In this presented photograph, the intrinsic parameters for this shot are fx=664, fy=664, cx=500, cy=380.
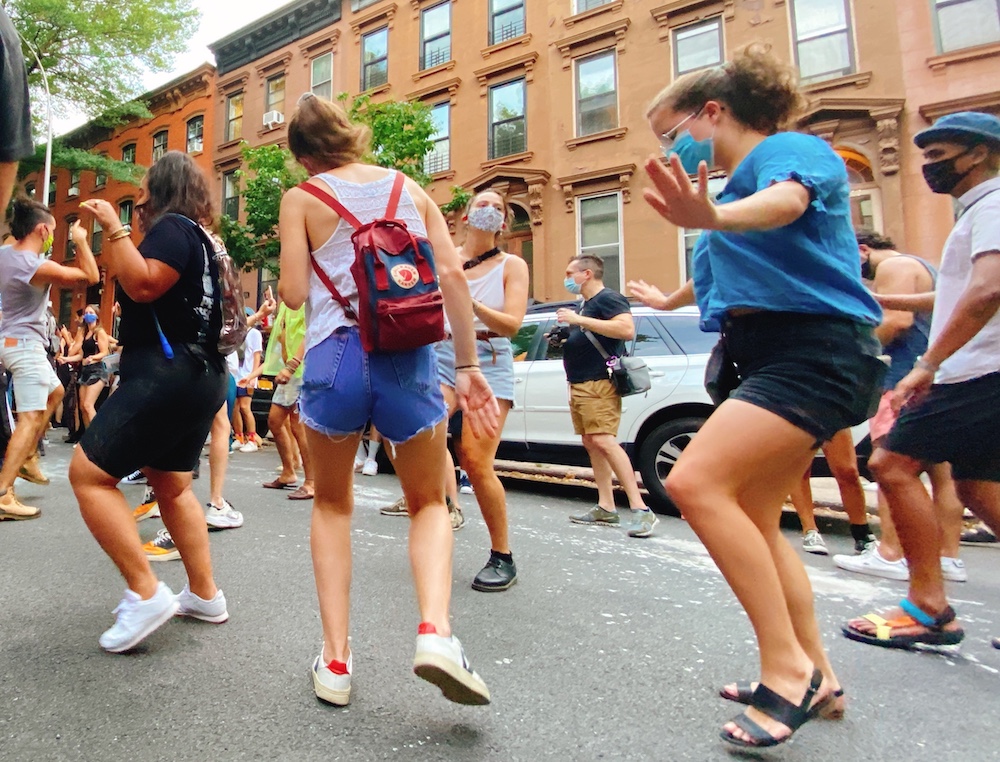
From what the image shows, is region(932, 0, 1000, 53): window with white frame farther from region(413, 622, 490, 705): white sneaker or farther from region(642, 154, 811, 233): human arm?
region(413, 622, 490, 705): white sneaker

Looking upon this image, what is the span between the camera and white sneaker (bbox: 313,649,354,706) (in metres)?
1.88

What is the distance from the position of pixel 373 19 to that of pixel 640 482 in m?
17.2

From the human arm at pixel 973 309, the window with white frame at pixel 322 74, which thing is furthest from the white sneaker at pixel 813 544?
the window with white frame at pixel 322 74

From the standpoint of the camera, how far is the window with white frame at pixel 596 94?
15047 mm

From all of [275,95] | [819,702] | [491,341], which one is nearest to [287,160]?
[491,341]

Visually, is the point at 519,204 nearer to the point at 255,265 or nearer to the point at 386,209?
the point at 255,265

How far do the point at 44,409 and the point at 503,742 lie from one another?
448 centimetres

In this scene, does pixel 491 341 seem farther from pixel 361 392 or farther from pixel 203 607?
pixel 203 607

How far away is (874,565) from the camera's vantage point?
3609 millimetres


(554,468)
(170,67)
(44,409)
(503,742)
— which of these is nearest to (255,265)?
(170,67)

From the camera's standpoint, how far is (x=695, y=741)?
5.80 feet

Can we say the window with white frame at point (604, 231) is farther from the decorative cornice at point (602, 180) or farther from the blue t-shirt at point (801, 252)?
the blue t-shirt at point (801, 252)

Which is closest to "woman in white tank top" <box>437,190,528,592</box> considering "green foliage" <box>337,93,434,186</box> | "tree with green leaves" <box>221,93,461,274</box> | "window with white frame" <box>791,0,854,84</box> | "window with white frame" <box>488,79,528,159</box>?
"tree with green leaves" <box>221,93,461,274</box>

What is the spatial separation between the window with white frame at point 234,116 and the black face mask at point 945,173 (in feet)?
75.6
